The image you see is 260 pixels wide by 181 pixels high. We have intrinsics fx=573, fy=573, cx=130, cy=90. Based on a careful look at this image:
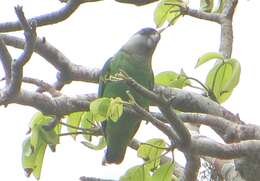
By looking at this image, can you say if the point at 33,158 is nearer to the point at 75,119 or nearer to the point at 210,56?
the point at 75,119

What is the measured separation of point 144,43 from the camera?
259 centimetres

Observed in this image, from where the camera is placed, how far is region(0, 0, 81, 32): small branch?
5.69ft

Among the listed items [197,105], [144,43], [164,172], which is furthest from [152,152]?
[144,43]

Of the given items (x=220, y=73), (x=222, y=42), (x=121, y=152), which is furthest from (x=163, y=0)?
(x=121, y=152)

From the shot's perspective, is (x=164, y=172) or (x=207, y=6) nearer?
(x=164, y=172)

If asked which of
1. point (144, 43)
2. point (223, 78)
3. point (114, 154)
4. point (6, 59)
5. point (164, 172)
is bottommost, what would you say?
point (114, 154)

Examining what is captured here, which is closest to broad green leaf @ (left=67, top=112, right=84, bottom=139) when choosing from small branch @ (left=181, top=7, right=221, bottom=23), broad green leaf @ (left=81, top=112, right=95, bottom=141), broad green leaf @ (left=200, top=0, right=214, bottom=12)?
broad green leaf @ (left=81, top=112, right=95, bottom=141)

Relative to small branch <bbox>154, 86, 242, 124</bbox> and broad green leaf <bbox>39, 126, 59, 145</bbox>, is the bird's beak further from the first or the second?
broad green leaf <bbox>39, 126, 59, 145</bbox>

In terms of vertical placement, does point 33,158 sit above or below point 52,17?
below

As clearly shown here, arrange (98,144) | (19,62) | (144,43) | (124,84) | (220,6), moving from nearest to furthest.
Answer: (19,62), (98,144), (124,84), (220,6), (144,43)

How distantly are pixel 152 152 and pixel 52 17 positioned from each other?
519mm

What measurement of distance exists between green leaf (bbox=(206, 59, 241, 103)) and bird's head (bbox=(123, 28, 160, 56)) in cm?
69

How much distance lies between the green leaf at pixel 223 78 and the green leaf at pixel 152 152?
285mm

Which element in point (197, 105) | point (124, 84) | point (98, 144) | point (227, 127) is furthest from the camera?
point (124, 84)
